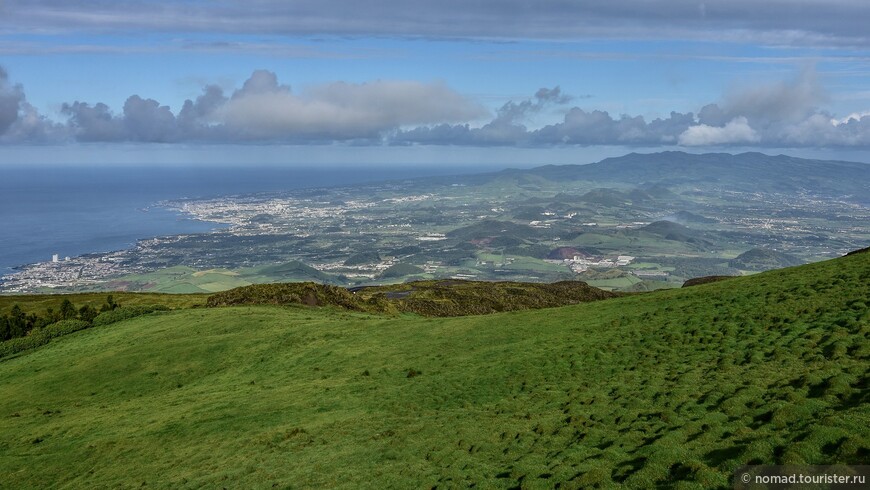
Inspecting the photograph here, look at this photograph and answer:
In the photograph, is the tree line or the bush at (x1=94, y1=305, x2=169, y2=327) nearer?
the tree line

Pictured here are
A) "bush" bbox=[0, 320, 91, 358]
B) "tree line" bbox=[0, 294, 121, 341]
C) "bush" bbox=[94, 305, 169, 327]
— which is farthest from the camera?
"bush" bbox=[94, 305, 169, 327]

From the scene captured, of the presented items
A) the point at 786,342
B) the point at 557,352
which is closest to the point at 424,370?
the point at 557,352

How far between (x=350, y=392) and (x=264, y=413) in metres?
5.25

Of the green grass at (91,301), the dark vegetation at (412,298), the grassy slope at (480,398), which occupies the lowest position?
the green grass at (91,301)

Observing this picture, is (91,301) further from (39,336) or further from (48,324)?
(39,336)

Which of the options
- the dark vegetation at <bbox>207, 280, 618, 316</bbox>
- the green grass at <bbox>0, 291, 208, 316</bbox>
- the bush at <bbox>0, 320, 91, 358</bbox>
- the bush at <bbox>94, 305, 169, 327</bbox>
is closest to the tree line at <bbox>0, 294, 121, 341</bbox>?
the bush at <bbox>94, 305, 169, 327</bbox>

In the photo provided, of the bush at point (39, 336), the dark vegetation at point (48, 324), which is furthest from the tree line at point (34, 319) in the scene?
the bush at point (39, 336)

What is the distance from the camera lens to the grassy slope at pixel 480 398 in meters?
21.5

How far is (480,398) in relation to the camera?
107 ft

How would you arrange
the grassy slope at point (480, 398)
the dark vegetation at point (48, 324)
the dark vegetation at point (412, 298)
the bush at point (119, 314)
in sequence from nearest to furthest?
the grassy slope at point (480, 398)
the dark vegetation at point (48, 324)
the bush at point (119, 314)
the dark vegetation at point (412, 298)

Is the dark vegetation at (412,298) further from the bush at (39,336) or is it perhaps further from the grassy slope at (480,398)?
the grassy slope at (480,398)

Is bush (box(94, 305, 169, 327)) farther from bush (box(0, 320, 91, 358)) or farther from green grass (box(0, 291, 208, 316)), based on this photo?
green grass (box(0, 291, 208, 316))

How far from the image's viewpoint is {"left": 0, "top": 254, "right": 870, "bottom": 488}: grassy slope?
847 inches

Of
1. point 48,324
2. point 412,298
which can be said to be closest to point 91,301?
point 48,324
